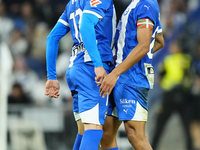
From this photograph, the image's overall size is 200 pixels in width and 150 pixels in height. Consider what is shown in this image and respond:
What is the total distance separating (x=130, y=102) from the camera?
310cm

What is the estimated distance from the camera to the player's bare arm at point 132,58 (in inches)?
112

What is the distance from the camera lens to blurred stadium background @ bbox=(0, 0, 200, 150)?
256 inches

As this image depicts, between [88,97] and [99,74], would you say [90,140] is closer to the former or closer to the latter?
[88,97]

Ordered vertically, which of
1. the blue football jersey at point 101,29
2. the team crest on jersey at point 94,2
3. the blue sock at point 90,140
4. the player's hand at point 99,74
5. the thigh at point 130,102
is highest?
the team crest on jersey at point 94,2

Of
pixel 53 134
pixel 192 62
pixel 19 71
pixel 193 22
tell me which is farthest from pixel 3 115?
pixel 193 22

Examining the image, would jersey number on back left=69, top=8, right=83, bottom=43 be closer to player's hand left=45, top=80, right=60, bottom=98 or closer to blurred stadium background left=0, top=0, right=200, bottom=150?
player's hand left=45, top=80, right=60, bottom=98

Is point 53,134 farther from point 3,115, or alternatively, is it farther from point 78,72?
point 78,72

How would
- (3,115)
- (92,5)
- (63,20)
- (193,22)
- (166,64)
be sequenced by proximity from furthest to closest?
(193,22), (166,64), (3,115), (63,20), (92,5)

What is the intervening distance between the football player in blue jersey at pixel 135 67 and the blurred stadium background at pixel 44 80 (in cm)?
293

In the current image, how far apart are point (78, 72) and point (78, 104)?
298mm

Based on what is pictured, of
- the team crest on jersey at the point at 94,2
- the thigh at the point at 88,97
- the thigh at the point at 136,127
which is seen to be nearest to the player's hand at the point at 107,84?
the thigh at the point at 88,97

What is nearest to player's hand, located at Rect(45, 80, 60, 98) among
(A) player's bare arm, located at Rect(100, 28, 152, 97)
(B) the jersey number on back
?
(B) the jersey number on back

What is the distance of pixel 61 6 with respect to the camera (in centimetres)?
931

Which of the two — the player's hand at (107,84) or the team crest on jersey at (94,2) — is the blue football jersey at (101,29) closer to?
the team crest on jersey at (94,2)
